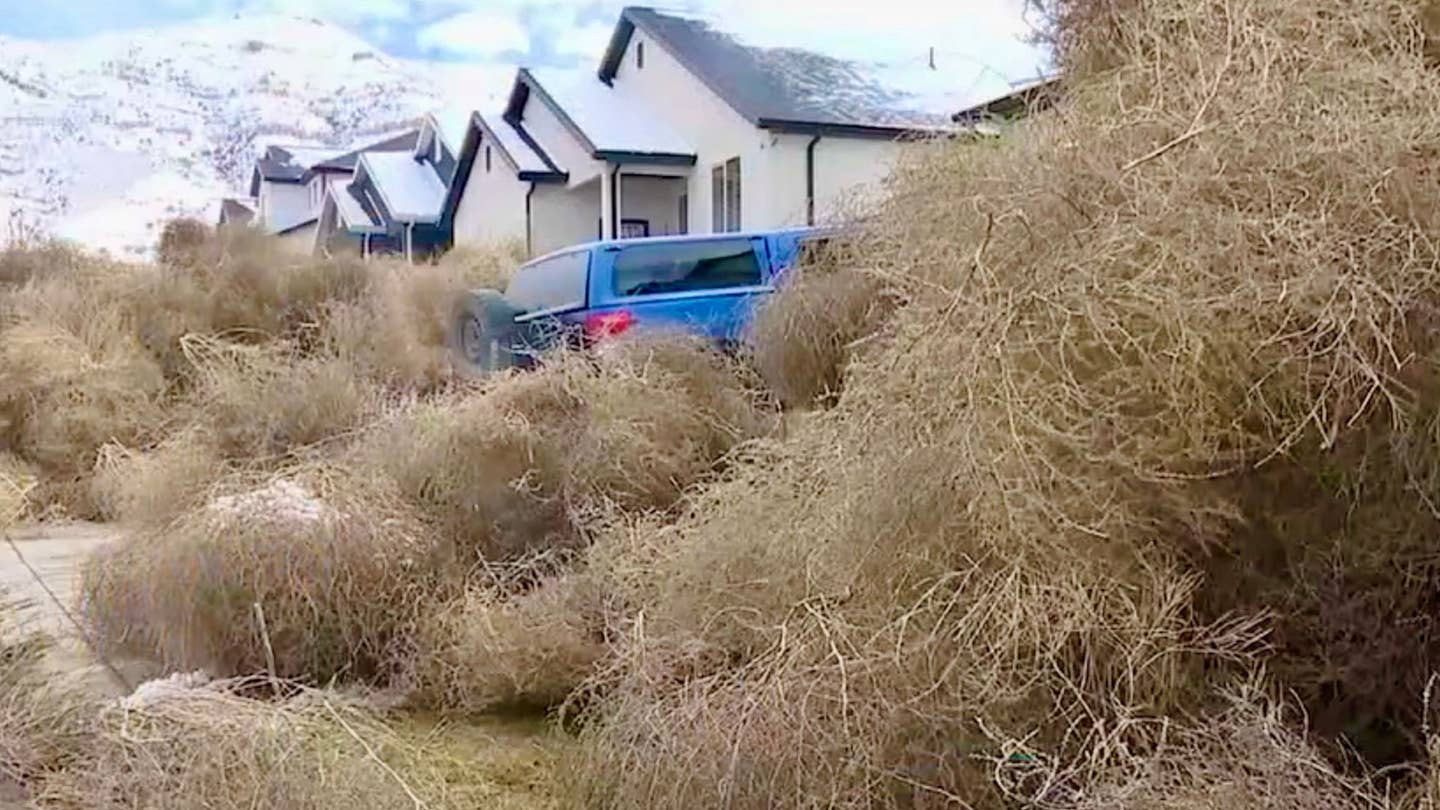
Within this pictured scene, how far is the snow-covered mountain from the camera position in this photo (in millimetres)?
26578

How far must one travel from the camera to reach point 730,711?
3.40 metres

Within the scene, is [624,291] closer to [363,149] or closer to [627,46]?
[627,46]

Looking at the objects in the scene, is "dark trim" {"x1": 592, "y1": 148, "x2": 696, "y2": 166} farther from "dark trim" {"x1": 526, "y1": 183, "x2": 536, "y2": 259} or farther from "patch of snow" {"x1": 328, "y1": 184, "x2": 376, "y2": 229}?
"patch of snow" {"x1": 328, "y1": 184, "x2": 376, "y2": 229}

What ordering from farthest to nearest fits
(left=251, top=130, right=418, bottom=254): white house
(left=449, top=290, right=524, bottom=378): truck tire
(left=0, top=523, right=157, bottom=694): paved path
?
(left=251, top=130, right=418, bottom=254): white house < (left=449, top=290, right=524, bottom=378): truck tire < (left=0, top=523, right=157, bottom=694): paved path

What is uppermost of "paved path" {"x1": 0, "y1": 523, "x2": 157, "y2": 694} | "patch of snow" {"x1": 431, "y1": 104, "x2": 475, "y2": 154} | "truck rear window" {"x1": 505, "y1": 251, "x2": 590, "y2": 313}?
"patch of snow" {"x1": 431, "y1": 104, "x2": 475, "y2": 154}

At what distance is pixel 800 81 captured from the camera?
20469 millimetres

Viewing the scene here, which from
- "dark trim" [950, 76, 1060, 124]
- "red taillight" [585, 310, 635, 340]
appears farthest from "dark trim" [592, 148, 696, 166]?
"dark trim" [950, 76, 1060, 124]

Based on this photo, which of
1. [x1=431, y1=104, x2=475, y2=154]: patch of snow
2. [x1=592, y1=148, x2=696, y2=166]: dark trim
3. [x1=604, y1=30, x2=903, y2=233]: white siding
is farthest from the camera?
[x1=431, y1=104, x2=475, y2=154]: patch of snow

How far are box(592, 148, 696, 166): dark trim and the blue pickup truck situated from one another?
911 centimetres

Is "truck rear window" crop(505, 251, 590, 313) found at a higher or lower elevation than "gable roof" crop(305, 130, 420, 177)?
lower

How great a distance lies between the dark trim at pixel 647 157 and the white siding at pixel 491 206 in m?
2.80

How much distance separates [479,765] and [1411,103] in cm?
353

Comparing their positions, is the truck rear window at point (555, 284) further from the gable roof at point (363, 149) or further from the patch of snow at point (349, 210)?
the gable roof at point (363, 149)

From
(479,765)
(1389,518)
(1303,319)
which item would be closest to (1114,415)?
(1303,319)
